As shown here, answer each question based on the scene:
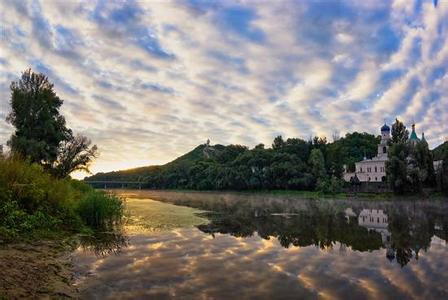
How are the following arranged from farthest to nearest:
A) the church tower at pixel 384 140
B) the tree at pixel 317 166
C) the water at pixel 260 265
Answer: the church tower at pixel 384 140, the tree at pixel 317 166, the water at pixel 260 265

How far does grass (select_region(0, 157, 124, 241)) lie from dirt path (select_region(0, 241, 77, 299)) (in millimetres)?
1411

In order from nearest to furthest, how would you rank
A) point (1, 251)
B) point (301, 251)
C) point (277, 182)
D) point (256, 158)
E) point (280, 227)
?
1. point (1, 251)
2. point (301, 251)
3. point (280, 227)
4. point (277, 182)
5. point (256, 158)

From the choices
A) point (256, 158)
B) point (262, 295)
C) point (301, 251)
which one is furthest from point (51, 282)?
point (256, 158)

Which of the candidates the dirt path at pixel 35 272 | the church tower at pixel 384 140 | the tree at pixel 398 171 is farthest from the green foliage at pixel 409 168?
the dirt path at pixel 35 272

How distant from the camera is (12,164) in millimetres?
17422

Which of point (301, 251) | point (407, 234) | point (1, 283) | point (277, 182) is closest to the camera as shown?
point (1, 283)

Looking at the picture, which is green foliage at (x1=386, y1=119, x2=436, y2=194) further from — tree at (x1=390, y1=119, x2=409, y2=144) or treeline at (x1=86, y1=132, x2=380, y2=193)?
tree at (x1=390, y1=119, x2=409, y2=144)

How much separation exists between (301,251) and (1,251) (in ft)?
37.4

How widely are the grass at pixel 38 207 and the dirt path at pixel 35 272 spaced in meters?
1.41

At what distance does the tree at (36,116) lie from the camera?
3872 cm

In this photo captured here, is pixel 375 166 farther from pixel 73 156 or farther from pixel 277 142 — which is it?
pixel 73 156

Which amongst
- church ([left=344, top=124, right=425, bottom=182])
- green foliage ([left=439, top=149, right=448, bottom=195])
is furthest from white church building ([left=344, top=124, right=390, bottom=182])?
green foliage ([left=439, top=149, right=448, bottom=195])

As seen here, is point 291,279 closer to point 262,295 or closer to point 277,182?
point 262,295

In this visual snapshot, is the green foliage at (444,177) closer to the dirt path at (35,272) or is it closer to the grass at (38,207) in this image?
the grass at (38,207)
